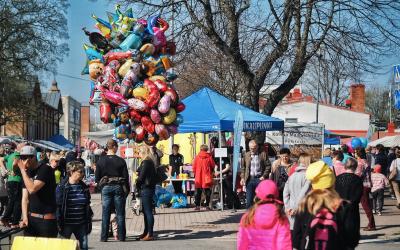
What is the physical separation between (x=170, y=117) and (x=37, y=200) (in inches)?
206

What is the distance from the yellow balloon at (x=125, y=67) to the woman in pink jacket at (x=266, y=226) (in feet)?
22.0

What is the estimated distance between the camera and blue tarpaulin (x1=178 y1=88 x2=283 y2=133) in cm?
1634

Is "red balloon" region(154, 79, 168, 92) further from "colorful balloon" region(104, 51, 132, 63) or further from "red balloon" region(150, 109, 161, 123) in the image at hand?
"colorful balloon" region(104, 51, 132, 63)

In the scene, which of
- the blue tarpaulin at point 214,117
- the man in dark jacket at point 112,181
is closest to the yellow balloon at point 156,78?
the man in dark jacket at point 112,181

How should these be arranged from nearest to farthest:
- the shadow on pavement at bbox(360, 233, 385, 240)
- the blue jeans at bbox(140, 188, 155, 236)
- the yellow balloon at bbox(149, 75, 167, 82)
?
1. the blue jeans at bbox(140, 188, 155, 236)
2. the shadow on pavement at bbox(360, 233, 385, 240)
3. the yellow balloon at bbox(149, 75, 167, 82)

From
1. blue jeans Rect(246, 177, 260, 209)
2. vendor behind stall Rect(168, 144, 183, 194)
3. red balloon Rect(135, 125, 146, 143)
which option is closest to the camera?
red balloon Rect(135, 125, 146, 143)

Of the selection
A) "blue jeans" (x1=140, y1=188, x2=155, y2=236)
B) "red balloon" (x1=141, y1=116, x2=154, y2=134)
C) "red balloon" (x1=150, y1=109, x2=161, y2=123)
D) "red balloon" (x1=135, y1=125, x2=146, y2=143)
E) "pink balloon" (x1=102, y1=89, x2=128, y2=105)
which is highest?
"pink balloon" (x1=102, y1=89, x2=128, y2=105)

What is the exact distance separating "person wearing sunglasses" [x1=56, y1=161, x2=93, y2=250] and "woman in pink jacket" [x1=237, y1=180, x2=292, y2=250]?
3221 mm

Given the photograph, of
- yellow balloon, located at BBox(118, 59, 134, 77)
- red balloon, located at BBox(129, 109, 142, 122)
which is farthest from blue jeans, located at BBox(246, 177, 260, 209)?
yellow balloon, located at BBox(118, 59, 134, 77)

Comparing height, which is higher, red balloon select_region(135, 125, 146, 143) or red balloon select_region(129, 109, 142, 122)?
red balloon select_region(129, 109, 142, 122)

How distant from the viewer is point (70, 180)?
28.6ft

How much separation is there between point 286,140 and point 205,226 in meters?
10.6

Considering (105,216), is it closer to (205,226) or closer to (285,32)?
(205,226)

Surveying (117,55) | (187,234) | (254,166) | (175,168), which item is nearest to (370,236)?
(254,166)
